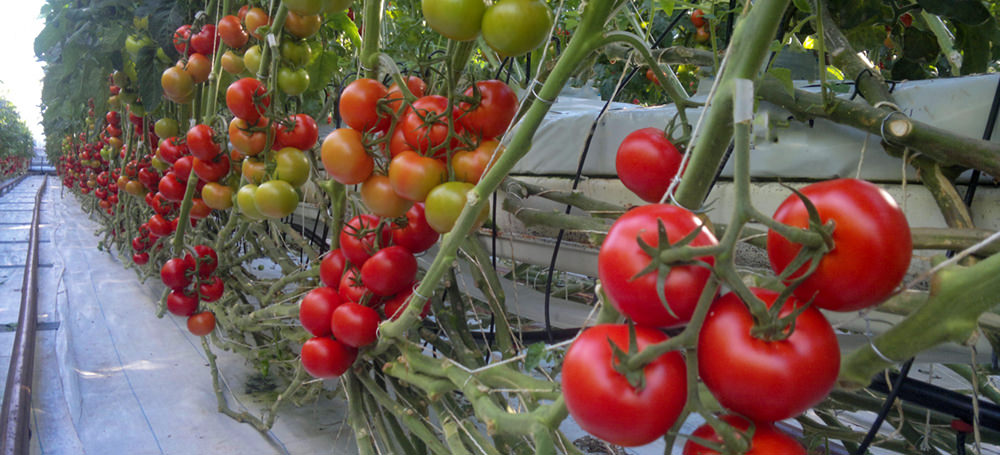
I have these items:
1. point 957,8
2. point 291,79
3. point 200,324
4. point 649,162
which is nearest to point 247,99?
point 291,79

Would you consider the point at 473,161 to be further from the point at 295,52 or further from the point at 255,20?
the point at 255,20

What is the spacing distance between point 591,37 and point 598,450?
110 centimetres

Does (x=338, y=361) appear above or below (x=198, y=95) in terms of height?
below

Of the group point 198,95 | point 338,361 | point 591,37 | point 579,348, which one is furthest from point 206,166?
point 579,348

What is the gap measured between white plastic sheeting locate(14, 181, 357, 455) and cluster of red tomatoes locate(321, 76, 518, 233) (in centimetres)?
61

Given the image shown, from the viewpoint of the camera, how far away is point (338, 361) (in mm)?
750

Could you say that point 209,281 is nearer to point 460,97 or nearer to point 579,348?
point 460,97

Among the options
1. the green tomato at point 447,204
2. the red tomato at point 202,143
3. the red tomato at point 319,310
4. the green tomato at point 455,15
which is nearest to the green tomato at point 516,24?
the green tomato at point 455,15

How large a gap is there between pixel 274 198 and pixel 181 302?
71 cm

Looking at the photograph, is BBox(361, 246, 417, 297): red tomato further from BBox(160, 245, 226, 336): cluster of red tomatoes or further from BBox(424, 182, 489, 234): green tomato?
BBox(160, 245, 226, 336): cluster of red tomatoes

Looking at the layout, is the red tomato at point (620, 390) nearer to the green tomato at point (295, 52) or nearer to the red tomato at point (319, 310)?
the red tomato at point (319, 310)

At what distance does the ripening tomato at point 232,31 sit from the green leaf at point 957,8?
1018 mm

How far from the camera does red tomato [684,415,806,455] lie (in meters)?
0.25

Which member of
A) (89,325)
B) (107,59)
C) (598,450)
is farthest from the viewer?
(89,325)
